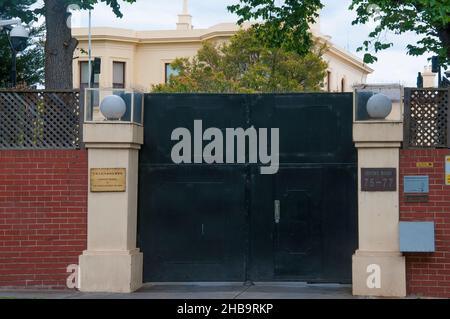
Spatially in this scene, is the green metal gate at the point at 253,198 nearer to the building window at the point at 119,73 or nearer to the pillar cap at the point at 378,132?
the pillar cap at the point at 378,132

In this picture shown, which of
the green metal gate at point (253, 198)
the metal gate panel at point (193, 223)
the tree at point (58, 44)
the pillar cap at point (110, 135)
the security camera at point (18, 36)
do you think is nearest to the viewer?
the pillar cap at point (110, 135)

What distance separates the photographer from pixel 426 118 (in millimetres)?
12781

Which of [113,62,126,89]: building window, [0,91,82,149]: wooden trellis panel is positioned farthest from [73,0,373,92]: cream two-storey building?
[0,91,82,149]: wooden trellis panel

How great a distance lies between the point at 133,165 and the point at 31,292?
2547mm

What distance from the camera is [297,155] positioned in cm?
1327

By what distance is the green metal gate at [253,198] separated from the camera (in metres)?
13.1

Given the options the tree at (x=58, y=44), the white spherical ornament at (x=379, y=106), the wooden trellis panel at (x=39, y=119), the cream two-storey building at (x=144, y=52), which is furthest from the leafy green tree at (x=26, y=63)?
the cream two-storey building at (x=144, y=52)

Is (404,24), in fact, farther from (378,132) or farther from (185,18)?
(185,18)

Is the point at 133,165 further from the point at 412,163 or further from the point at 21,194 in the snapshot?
the point at 412,163

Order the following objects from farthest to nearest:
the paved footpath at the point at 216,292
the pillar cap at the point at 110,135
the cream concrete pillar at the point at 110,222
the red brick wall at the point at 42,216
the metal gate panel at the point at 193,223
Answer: the metal gate panel at the point at 193,223, the red brick wall at the point at 42,216, the pillar cap at the point at 110,135, the cream concrete pillar at the point at 110,222, the paved footpath at the point at 216,292

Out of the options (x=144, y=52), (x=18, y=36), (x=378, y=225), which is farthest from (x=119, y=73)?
(x=378, y=225)

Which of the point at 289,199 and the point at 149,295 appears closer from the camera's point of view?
the point at 149,295

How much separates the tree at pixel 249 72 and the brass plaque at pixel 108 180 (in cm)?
2459

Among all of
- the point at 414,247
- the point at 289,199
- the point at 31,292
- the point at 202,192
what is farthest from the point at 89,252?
the point at 414,247
